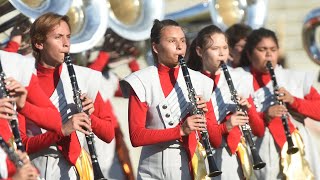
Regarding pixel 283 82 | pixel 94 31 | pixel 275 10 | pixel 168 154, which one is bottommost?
pixel 168 154

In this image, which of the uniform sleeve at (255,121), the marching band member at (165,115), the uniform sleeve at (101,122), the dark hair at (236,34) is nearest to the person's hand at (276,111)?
the uniform sleeve at (255,121)

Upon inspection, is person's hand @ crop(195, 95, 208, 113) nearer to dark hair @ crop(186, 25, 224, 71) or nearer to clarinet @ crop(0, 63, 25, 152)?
dark hair @ crop(186, 25, 224, 71)

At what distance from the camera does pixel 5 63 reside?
257 inches

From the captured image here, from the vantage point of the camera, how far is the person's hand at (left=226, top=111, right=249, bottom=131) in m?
7.53

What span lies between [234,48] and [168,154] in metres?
2.37

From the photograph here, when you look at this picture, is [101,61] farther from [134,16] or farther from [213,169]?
[213,169]

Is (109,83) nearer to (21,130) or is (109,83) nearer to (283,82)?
(283,82)

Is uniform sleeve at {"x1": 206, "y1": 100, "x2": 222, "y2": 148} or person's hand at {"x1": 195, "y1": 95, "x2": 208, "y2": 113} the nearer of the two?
person's hand at {"x1": 195, "y1": 95, "x2": 208, "y2": 113}

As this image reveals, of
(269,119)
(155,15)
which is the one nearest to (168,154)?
(269,119)

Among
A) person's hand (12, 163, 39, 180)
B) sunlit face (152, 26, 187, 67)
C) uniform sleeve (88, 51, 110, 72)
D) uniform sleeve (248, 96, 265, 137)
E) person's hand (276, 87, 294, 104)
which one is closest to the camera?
person's hand (12, 163, 39, 180)

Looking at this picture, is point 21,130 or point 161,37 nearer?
point 21,130

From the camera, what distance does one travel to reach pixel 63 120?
693cm

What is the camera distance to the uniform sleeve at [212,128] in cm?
730

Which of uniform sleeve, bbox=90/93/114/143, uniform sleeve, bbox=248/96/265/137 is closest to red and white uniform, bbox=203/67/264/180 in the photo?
uniform sleeve, bbox=248/96/265/137
